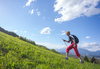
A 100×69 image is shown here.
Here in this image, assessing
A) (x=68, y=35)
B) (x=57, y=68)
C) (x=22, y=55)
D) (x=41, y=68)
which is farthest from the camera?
(x=68, y=35)

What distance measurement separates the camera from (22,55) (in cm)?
510

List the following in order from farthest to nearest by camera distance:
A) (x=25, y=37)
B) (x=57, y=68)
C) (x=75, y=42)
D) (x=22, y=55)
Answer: (x=25, y=37), (x=75, y=42), (x=22, y=55), (x=57, y=68)

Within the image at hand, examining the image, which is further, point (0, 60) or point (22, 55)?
point (22, 55)

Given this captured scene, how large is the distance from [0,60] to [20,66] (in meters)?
1.10

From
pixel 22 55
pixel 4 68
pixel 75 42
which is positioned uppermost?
pixel 75 42

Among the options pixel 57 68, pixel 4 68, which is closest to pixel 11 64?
pixel 4 68

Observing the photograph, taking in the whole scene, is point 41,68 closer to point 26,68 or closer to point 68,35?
point 26,68

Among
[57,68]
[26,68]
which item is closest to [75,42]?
[57,68]

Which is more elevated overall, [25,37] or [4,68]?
[25,37]

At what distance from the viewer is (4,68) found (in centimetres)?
343

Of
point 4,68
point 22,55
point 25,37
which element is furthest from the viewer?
point 25,37

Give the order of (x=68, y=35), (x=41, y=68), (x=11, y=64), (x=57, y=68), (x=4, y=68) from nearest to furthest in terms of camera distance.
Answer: (x=4, y=68), (x=11, y=64), (x=41, y=68), (x=57, y=68), (x=68, y=35)

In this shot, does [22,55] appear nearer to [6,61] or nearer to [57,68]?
[6,61]

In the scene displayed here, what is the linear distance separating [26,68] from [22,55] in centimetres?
147
